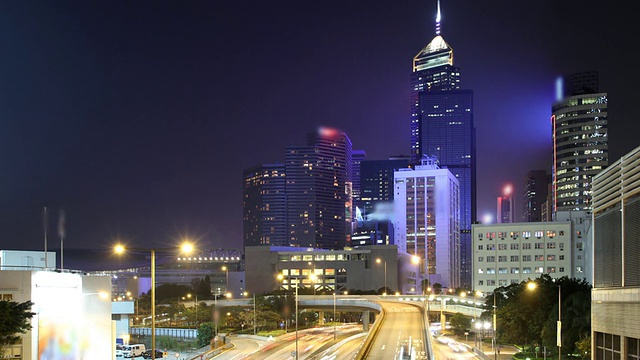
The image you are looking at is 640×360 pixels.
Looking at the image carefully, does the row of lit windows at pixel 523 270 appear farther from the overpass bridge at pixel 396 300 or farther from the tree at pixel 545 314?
the tree at pixel 545 314

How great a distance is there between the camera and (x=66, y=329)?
4503 cm

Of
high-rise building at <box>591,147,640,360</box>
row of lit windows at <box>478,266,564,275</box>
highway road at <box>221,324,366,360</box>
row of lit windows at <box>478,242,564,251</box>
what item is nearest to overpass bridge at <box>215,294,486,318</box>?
highway road at <box>221,324,366,360</box>

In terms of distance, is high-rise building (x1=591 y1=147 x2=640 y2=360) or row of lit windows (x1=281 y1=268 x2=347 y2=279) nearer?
high-rise building (x1=591 y1=147 x2=640 y2=360)

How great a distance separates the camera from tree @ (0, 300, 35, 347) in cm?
3465

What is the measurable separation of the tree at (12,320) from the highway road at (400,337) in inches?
1233

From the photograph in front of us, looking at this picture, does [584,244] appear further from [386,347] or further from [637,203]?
[637,203]

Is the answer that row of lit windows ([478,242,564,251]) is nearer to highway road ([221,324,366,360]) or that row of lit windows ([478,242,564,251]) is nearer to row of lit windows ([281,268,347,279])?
row of lit windows ([281,268,347,279])

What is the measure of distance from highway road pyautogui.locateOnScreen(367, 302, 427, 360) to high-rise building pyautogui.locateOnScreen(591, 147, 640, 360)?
857 inches

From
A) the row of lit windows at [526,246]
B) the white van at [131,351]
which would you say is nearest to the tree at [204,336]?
the white van at [131,351]

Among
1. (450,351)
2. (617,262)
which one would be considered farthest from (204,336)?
(617,262)

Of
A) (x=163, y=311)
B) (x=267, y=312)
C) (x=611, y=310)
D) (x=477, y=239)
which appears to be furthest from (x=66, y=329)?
(x=477, y=239)

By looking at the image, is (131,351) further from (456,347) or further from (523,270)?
(523,270)

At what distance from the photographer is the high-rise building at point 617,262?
3416 cm

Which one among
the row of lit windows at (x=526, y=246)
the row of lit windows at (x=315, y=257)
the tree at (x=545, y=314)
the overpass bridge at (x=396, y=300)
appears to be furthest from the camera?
the row of lit windows at (x=315, y=257)
